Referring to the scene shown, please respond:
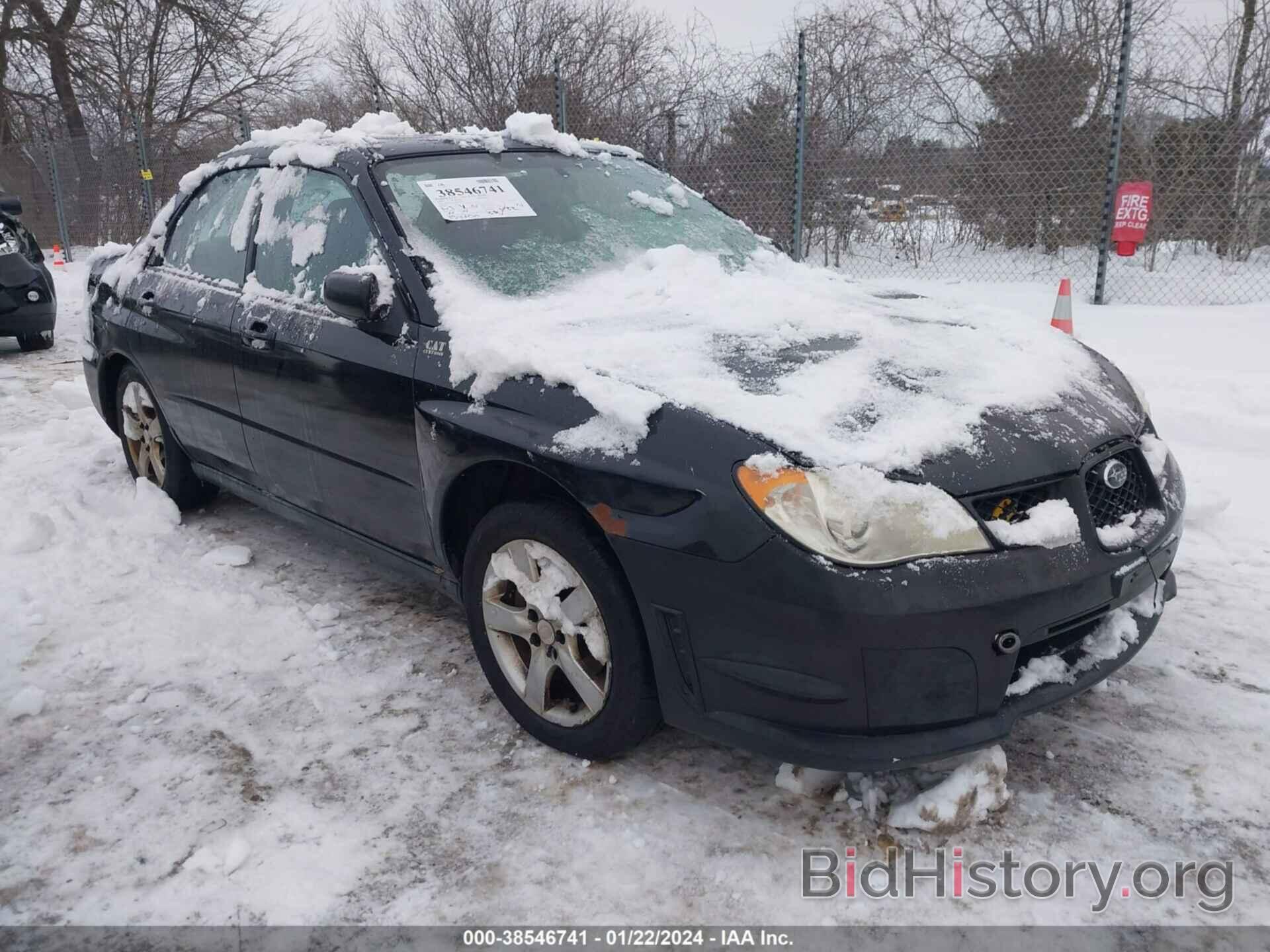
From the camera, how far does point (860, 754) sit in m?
2.09

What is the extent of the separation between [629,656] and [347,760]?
36.0 inches

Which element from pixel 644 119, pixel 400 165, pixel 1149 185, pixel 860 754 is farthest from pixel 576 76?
pixel 860 754

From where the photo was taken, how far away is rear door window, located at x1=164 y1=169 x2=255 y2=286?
12.5 feet

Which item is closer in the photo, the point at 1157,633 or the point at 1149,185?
the point at 1157,633

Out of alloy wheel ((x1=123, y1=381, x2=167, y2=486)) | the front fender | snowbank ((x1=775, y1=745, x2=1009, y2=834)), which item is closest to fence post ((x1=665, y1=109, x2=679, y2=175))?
alloy wheel ((x1=123, y1=381, x2=167, y2=486))

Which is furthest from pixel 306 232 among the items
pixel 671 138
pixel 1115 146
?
pixel 671 138

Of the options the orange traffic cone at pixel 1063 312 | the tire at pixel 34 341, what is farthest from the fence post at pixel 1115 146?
the tire at pixel 34 341

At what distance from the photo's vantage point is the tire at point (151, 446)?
4.47m

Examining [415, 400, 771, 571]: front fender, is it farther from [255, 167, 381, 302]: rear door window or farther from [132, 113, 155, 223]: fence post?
[132, 113, 155, 223]: fence post

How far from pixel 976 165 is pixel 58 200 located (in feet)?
55.5

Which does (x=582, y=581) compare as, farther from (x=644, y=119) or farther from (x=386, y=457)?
(x=644, y=119)

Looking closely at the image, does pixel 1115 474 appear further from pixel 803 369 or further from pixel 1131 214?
pixel 1131 214

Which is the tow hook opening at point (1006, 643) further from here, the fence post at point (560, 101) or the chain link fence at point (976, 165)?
the fence post at point (560, 101)

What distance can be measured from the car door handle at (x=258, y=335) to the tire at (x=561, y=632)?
3.99ft
